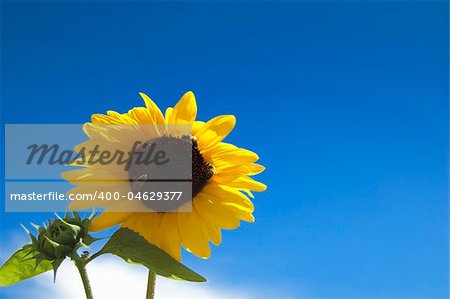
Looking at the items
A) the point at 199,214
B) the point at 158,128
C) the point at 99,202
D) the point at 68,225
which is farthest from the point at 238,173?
the point at 68,225

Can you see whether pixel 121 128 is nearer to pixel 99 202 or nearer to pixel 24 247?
pixel 99 202

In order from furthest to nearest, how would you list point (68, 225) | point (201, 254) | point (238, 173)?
point (238, 173) < point (201, 254) < point (68, 225)

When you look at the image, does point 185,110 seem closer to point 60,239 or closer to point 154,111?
point 154,111

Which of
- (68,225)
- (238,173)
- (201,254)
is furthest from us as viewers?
(238,173)

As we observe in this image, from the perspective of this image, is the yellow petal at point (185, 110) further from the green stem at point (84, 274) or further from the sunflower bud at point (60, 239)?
the green stem at point (84, 274)

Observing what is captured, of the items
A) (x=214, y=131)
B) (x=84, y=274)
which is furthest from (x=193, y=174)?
(x=84, y=274)

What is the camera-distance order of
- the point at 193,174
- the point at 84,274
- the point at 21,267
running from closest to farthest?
the point at 84,274
the point at 21,267
the point at 193,174

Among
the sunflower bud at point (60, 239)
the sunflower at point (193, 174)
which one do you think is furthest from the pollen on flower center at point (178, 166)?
the sunflower bud at point (60, 239)

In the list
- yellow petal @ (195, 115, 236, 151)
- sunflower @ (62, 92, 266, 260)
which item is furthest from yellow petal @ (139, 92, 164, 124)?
yellow petal @ (195, 115, 236, 151)
